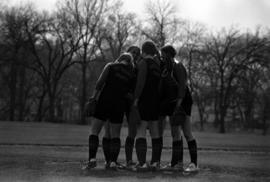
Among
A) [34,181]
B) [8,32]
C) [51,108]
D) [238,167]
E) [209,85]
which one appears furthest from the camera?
[209,85]

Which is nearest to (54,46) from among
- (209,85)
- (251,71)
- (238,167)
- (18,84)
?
(18,84)

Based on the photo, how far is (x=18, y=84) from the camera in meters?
58.7

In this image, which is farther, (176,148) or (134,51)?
(134,51)

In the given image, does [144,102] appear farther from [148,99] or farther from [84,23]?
[84,23]

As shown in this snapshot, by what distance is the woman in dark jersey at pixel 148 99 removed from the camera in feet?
24.8

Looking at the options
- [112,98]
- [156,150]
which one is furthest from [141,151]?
[112,98]

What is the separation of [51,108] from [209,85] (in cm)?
1931

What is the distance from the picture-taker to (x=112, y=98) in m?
7.75

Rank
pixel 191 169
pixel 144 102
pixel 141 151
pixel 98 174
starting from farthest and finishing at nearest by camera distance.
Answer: pixel 144 102, pixel 141 151, pixel 191 169, pixel 98 174

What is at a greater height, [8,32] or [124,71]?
[8,32]

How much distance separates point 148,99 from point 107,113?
696mm

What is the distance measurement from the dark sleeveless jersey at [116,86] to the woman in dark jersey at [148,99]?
277mm

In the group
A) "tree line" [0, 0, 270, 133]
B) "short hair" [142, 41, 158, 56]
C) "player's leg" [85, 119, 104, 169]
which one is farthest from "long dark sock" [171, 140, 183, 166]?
"tree line" [0, 0, 270, 133]

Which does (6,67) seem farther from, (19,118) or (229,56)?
(229,56)
